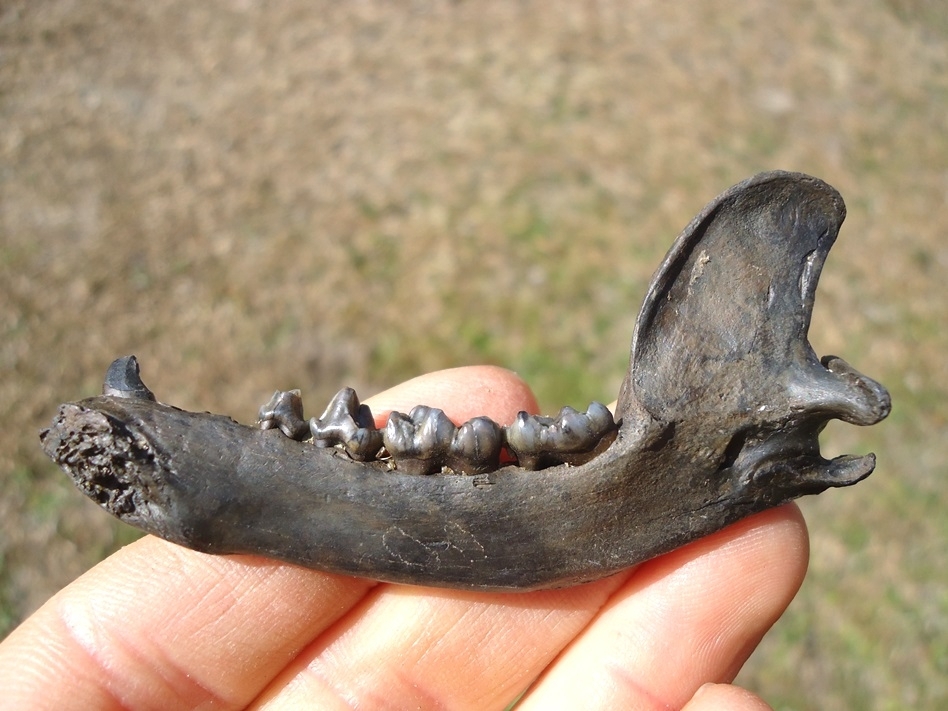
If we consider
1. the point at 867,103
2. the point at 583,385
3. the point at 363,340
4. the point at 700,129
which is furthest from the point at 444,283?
the point at 867,103

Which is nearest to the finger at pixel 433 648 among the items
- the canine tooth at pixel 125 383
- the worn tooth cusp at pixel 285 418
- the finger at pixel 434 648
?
the finger at pixel 434 648

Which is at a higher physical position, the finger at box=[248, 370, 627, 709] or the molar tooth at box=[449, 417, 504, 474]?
the molar tooth at box=[449, 417, 504, 474]

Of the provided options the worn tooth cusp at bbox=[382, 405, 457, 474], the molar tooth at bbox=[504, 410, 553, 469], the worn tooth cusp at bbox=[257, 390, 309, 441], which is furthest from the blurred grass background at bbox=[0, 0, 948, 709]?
the worn tooth cusp at bbox=[382, 405, 457, 474]

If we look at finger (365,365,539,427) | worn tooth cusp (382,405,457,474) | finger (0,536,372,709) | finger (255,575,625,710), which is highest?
worn tooth cusp (382,405,457,474)

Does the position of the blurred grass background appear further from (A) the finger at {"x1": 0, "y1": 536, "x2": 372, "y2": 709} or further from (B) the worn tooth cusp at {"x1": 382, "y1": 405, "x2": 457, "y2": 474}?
(B) the worn tooth cusp at {"x1": 382, "y1": 405, "x2": 457, "y2": 474}

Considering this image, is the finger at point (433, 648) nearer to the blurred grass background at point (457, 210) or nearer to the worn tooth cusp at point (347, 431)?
the worn tooth cusp at point (347, 431)

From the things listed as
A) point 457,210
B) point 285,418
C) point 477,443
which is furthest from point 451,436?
point 457,210

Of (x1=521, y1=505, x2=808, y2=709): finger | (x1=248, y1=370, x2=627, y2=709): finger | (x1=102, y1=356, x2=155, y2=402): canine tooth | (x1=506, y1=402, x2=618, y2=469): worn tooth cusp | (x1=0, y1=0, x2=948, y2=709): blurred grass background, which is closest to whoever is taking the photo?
(x1=506, y1=402, x2=618, y2=469): worn tooth cusp
